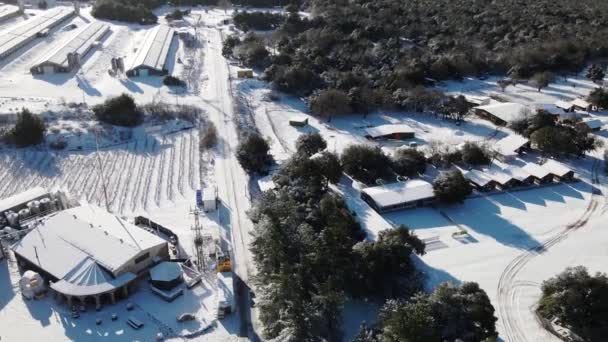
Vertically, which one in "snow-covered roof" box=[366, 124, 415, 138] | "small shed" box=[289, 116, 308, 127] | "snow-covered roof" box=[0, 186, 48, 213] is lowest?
"snow-covered roof" box=[0, 186, 48, 213]

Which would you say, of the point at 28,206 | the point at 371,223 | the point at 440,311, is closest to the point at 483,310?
the point at 440,311

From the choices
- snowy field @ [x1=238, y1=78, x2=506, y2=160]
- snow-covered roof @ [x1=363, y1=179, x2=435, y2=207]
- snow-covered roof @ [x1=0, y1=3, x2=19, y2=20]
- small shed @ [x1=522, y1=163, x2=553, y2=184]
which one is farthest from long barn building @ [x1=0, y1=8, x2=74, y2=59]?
small shed @ [x1=522, y1=163, x2=553, y2=184]

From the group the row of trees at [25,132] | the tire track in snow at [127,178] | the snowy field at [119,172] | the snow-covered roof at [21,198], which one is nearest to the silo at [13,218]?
the snow-covered roof at [21,198]

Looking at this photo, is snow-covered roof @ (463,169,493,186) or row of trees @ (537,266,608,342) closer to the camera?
row of trees @ (537,266,608,342)

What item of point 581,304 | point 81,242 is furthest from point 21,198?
point 581,304

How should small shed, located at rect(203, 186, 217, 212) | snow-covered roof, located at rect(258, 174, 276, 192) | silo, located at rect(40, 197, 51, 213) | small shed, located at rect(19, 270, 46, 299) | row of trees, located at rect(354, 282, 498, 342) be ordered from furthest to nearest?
1. snow-covered roof, located at rect(258, 174, 276, 192)
2. small shed, located at rect(203, 186, 217, 212)
3. silo, located at rect(40, 197, 51, 213)
4. small shed, located at rect(19, 270, 46, 299)
5. row of trees, located at rect(354, 282, 498, 342)

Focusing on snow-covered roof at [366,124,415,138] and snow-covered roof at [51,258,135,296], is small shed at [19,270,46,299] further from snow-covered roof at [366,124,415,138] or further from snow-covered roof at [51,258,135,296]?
snow-covered roof at [366,124,415,138]

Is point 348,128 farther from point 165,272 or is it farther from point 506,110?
point 165,272

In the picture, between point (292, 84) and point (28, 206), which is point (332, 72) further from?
point (28, 206)
